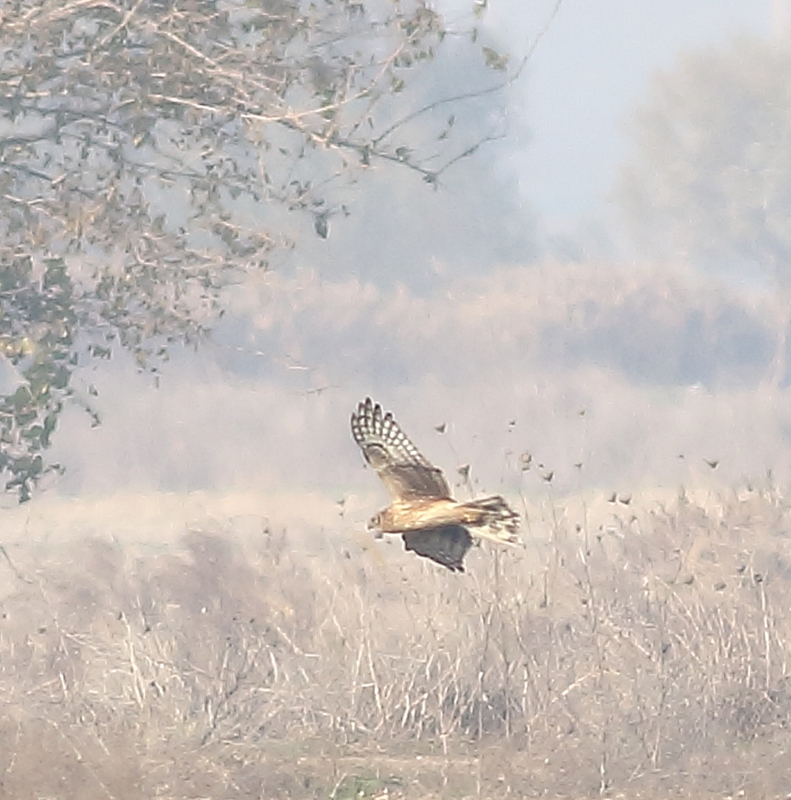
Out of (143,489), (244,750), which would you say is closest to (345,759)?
(244,750)

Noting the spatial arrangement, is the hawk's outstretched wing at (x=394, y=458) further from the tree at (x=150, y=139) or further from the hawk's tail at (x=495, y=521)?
the tree at (x=150, y=139)

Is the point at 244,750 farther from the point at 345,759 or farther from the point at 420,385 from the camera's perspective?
the point at 420,385

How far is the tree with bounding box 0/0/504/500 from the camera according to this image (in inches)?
408

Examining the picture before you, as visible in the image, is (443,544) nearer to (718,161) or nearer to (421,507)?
(421,507)

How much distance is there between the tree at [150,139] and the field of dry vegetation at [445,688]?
1.76m

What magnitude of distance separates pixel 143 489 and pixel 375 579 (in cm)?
1850

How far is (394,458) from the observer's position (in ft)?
22.8

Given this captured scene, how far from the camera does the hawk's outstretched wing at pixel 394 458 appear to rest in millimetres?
6700

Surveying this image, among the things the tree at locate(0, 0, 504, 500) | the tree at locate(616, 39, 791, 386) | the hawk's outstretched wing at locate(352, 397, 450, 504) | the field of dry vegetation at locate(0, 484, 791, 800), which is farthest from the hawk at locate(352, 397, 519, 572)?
the tree at locate(616, 39, 791, 386)

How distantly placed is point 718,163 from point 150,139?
55.7m

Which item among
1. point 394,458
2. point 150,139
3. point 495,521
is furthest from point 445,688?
point 495,521

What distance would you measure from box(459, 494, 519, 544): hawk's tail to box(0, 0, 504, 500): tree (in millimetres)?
4330

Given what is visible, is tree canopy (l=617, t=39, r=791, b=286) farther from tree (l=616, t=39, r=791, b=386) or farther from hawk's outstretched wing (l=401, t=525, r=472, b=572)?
hawk's outstretched wing (l=401, t=525, r=472, b=572)

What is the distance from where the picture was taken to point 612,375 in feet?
139
